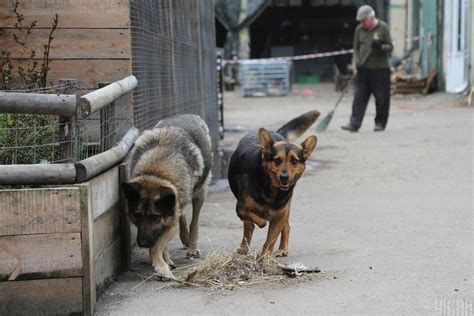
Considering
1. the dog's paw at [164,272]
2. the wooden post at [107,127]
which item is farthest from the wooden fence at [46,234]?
the wooden post at [107,127]

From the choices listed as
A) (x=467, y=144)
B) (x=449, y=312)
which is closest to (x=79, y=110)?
(x=449, y=312)

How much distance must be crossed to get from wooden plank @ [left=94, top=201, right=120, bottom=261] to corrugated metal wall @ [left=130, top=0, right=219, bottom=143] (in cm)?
129

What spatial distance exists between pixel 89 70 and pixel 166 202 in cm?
169

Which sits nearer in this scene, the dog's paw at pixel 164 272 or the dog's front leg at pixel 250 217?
the dog's paw at pixel 164 272

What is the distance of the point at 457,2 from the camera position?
901 inches

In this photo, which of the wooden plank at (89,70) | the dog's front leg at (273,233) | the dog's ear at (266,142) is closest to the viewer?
the dog's ear at (266,142)

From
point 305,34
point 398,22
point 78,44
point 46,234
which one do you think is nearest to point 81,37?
A: point 78,44

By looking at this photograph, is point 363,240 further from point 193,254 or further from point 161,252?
point 161,252

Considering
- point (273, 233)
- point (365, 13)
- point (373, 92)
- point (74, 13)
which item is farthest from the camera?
point (373, 92)

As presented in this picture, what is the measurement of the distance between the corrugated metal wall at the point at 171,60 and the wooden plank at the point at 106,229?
4.24 ft

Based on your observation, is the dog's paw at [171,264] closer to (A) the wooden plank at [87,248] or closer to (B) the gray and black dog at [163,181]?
(B) the gray and black dog at [163,181]

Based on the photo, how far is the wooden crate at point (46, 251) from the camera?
446cm

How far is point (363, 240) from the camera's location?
6.71 meters

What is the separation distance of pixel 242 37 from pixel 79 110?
29.9m
